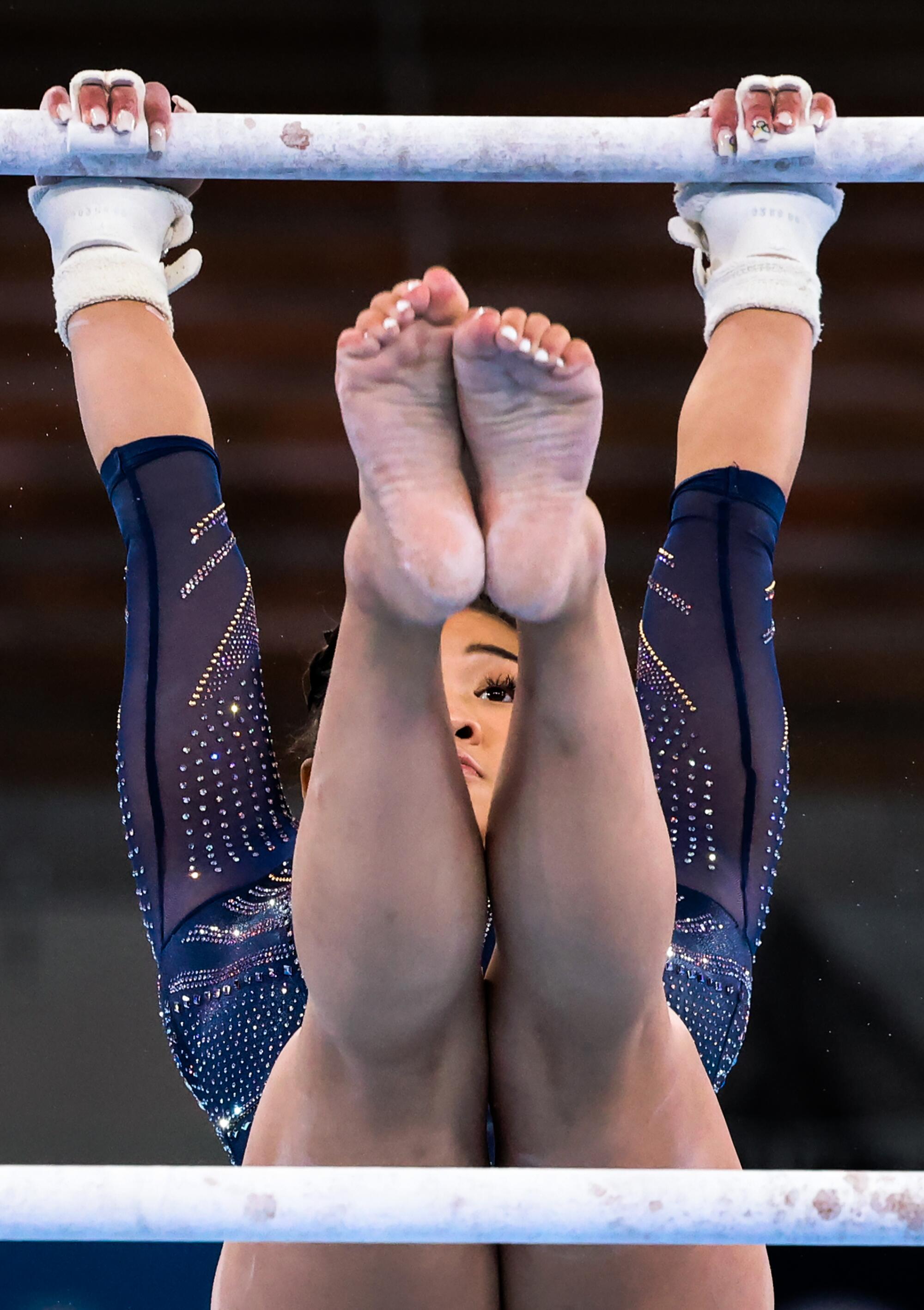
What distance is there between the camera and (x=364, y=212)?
2.25 meters

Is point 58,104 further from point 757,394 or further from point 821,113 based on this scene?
point 757,394

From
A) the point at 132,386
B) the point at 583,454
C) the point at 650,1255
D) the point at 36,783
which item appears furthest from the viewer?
the point at 36,783

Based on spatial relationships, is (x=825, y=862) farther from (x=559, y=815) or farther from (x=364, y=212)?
(x=559, y=815)

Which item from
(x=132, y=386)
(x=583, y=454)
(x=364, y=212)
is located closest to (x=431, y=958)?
(x=583, y=454)

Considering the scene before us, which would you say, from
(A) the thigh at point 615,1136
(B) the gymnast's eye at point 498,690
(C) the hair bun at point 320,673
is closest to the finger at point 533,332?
(A) the thigh at point 615,1136

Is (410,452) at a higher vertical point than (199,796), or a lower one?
higher

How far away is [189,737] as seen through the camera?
4.17 ft

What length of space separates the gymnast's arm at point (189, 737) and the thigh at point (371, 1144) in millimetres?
240

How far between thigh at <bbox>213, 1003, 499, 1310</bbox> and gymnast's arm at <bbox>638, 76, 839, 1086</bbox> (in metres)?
0.28

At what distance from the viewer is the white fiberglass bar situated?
71 centimetres

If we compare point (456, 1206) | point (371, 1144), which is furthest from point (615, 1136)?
point (456, 1206)

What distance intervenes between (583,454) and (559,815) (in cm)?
21

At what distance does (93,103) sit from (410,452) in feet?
1.20

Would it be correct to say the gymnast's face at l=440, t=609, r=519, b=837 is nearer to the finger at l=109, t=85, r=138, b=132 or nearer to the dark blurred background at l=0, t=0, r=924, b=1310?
the finger at l=109, t=85, r=138, b=132
